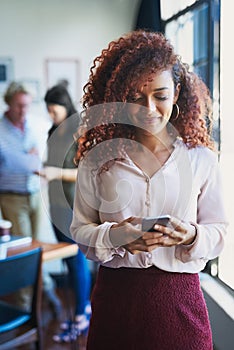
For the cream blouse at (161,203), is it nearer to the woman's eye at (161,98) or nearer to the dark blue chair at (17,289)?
the woman's eye at (161,98)

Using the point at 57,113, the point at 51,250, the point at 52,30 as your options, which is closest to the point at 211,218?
the point at 57,113

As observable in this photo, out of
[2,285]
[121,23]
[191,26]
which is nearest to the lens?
[191,26]

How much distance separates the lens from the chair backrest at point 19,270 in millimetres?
2125

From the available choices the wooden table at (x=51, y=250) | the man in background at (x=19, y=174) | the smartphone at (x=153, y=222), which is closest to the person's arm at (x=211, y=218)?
the smartphone at (x=153, y=222)

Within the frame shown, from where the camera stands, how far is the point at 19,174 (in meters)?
3.35

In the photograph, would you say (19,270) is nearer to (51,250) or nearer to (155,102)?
(51,250)

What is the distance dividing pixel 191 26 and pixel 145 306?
43.8 inches

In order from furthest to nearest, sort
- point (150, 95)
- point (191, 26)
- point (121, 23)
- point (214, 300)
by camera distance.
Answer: point (121, 23), point (191, 26), point (214, 300), point (150, 95)

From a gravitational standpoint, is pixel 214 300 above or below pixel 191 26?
below

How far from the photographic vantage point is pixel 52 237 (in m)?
3.95

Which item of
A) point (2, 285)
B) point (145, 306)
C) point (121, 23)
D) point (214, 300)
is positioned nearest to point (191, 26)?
point (214, 300)

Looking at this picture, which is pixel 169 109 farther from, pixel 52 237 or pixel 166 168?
pixel 52 237

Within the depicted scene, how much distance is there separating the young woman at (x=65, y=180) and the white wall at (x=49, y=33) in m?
1.14

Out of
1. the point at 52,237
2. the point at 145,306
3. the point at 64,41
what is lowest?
the point at 52,237
